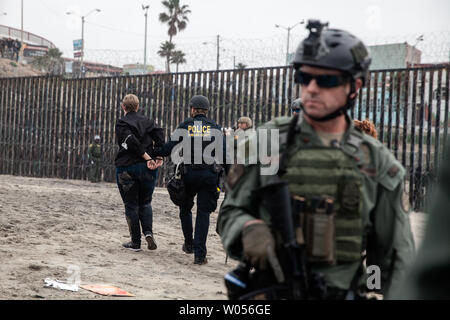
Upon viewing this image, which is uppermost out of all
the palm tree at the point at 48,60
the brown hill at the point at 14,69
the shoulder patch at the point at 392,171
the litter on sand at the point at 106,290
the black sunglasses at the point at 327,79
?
the palm tree at the point at 48,60

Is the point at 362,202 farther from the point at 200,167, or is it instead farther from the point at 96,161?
the point at 96,161

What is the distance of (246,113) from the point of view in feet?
41.4

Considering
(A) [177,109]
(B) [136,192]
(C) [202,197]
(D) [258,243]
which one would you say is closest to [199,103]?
(C) [202,197]

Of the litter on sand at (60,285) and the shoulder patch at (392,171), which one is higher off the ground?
the shoulder patch at (392,171)

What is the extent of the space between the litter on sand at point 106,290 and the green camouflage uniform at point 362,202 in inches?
98.5

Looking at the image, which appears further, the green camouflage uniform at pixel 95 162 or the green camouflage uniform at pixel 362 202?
the green camouflage uniform at pixel 95 162

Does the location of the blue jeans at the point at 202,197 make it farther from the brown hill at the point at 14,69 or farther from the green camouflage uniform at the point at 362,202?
the brown hill at the point at 14,69

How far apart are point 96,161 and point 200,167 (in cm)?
961

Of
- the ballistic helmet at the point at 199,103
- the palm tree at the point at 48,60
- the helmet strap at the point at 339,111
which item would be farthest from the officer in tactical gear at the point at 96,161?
the palm tree at the point at 48,60

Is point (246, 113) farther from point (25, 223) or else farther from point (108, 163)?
point (25, 223)

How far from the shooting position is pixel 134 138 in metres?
6.19

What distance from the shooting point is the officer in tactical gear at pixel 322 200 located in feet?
6.37
